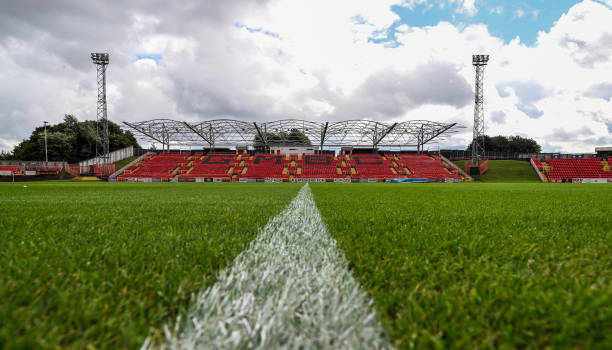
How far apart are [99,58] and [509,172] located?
40.1 m

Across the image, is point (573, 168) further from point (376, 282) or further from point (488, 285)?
point (376, 282)

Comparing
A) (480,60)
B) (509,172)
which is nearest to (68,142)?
(480,60)

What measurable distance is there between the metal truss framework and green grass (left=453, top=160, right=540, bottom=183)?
5915 mm

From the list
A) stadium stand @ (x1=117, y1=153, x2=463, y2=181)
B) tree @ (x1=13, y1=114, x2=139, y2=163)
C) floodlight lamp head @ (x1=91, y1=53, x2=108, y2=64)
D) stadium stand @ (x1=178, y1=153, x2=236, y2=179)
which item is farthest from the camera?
tree @ (x1=13, y1=114, x2=139, y2=163)

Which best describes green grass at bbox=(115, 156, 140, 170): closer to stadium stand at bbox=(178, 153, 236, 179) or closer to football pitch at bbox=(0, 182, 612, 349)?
stadium stand at bbox=(178, 153, 236, 179)

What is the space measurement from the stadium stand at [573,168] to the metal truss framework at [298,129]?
10234 mm

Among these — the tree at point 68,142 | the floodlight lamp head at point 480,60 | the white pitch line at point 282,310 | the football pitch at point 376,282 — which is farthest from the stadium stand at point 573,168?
the tree at point 68,142

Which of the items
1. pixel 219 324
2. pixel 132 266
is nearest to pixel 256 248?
pixel 132 266

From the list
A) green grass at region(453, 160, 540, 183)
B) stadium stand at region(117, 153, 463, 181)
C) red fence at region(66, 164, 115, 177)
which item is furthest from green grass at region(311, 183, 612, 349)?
red fence at region(66, 164, 115, 177)

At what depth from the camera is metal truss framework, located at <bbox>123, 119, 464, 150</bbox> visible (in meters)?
27.2

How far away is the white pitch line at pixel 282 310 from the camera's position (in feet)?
1.91

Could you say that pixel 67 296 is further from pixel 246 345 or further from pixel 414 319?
pixel 414 319

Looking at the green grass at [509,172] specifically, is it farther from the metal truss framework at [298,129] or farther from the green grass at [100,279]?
the green grass at [100,279]

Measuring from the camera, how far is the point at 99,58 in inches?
906
